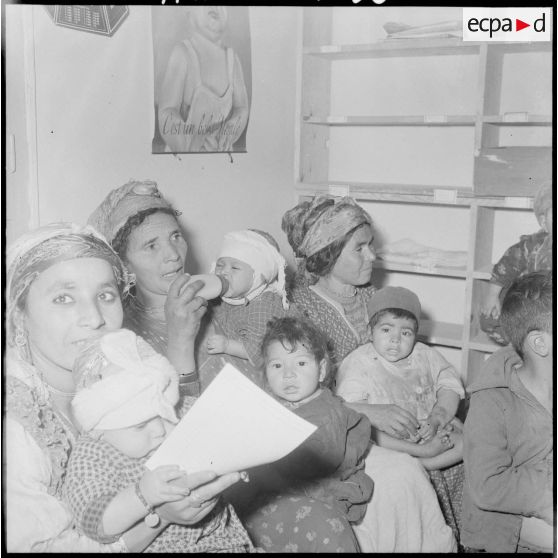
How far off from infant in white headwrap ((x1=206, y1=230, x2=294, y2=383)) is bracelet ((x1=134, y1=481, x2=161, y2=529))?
36 cm

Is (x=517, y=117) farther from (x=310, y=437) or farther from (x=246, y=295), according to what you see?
(x=310, y=437)

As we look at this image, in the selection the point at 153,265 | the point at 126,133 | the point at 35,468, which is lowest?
the point at 35,468

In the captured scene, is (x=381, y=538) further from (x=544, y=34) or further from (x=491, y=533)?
(x=544, y=34)

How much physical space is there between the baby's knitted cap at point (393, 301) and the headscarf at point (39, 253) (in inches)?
21.9

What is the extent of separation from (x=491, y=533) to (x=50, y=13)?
1033 mm

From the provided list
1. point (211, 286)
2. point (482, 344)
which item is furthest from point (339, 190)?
point (211, 286)

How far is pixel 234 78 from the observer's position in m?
1.27

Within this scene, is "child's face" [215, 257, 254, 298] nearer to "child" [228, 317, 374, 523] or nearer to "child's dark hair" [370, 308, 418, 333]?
"child" [228, 317, 374, 523]

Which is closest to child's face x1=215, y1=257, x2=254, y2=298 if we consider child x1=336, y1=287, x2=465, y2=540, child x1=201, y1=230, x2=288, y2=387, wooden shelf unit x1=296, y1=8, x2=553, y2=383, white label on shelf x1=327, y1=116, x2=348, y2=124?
child x1=201, y1=230, x2=288, y2=387

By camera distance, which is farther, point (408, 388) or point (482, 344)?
point (482, 344)

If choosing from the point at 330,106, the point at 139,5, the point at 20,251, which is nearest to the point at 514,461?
the point at 20,251

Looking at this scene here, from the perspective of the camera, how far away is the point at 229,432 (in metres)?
0.73

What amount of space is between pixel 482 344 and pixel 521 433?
1.88 feet

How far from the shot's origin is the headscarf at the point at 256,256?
1.16 metres
